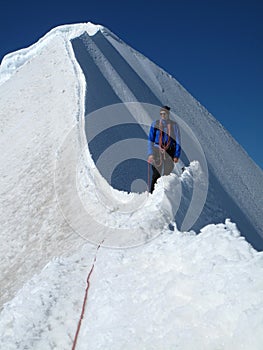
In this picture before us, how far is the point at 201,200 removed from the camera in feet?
32.3

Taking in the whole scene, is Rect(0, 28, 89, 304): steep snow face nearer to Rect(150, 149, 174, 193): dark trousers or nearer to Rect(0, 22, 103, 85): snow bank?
Rect(150, 149, 174, 193): dark trousers

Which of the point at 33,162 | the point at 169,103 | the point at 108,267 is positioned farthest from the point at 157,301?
the point at 169,103

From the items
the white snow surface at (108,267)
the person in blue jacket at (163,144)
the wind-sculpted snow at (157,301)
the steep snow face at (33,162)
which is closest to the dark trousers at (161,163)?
the person in blue jacket at (163,144)

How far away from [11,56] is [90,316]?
1100 inches

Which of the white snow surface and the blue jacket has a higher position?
the blue jacket

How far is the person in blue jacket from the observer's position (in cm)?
888

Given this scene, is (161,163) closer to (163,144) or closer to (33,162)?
(163,144)

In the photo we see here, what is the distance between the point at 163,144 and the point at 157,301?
16.9 feet

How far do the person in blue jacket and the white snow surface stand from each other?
69cm

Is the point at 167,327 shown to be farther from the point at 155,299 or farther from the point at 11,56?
the point at 11,56

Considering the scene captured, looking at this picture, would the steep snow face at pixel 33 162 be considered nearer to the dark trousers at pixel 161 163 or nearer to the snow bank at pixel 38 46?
the dark trousers at pixel 161 163

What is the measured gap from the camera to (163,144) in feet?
29.4

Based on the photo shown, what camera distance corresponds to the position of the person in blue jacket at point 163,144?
8.88 metres

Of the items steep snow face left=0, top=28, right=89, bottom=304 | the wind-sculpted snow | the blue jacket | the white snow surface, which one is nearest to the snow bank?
steep snow face left=0, top=28, right=89, bottom=304
